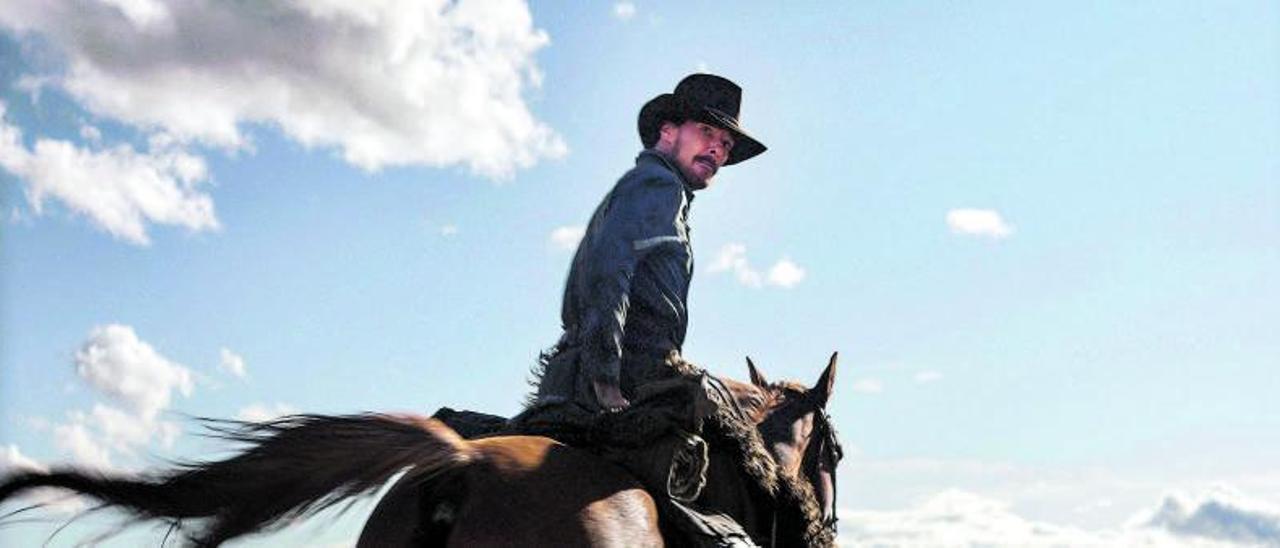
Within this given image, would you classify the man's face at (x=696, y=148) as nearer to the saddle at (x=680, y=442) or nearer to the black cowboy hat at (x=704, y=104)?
the black cowboy hat at (x=704, y=104)

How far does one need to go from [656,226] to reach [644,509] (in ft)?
Result: 6.42

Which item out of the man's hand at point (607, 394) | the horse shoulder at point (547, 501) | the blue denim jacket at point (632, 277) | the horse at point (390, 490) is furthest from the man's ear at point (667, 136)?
the horse at point (390, 490)

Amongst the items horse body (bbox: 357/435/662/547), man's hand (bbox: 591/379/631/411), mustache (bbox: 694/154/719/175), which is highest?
mustache (bbox: 694/154/719/175)

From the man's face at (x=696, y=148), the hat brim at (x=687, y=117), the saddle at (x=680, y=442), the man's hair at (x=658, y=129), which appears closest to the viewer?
the saddle at (x=680, y=442)

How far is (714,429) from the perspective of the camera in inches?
272

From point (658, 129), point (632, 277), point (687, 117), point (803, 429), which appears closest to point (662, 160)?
point (687, 117)

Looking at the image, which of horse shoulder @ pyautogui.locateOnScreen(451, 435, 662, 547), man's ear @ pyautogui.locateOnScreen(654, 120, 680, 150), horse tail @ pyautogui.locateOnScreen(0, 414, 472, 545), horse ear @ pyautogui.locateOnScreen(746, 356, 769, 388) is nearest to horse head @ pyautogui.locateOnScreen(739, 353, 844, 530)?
horse ear @ pyautogui.locateOnScreen(746, 356, 769, 388)

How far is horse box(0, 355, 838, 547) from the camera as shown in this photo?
5422 millimetres

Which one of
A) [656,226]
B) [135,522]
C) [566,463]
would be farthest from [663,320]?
[135,522]

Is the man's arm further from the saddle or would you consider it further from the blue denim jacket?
the saddle

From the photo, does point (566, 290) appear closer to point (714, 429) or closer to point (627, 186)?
point (627, 186)

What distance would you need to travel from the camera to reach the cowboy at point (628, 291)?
6922 millimetres

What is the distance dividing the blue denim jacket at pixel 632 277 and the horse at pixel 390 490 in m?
1.20

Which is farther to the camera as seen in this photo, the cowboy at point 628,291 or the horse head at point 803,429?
the horse head at point 803,429
